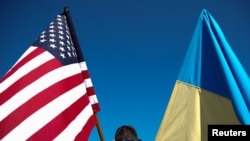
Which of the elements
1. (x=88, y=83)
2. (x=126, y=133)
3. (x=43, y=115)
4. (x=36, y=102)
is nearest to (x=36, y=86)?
(x=36, y=102)

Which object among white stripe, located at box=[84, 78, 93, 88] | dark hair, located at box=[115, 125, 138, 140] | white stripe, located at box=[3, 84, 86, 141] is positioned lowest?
dark hair, located at box=[115, 125, 138, 140]

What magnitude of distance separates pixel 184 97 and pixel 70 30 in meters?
2.77

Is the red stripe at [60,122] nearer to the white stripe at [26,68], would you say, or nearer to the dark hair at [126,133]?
the white stripe at [26,68]

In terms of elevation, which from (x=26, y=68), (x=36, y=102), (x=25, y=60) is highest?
(x=25, y=60)

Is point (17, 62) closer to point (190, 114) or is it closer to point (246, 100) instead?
point (190, 114)

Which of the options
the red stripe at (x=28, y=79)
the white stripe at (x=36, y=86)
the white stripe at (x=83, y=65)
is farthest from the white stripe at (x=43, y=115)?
the red stripe at (x=28, y=79)

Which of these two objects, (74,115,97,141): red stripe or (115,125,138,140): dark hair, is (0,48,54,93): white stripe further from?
(115,125,138,140): dark hair

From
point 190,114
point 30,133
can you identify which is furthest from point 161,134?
point 30,133

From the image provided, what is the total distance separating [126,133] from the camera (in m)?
4.96

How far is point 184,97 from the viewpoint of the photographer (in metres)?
7.93

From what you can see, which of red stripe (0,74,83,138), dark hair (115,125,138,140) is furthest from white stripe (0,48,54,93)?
dark hair (115,125,138,140)

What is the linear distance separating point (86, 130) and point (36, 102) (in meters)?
0.98

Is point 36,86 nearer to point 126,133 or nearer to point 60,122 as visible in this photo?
point 60,122

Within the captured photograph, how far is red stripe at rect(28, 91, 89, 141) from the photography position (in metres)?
5.97
